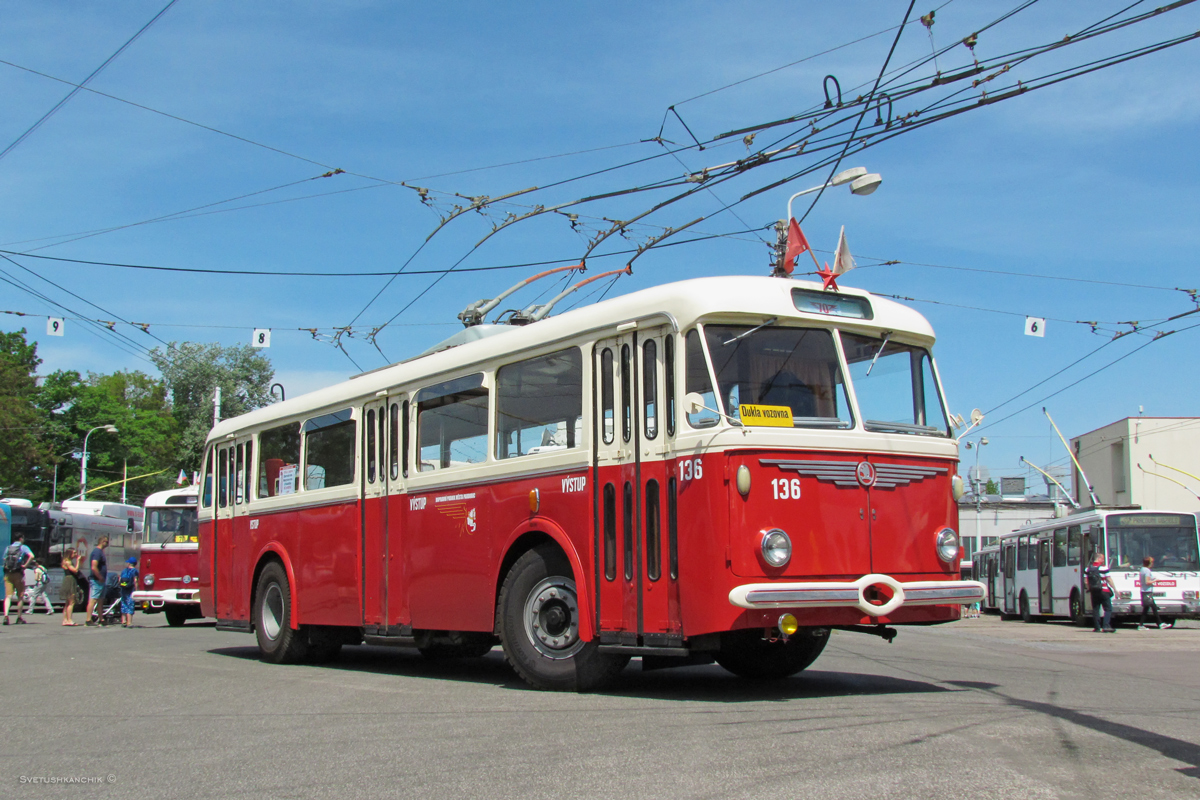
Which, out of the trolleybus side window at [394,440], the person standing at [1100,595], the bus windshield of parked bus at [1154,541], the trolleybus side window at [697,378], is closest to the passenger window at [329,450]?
the trolleybus side window at [394,440]

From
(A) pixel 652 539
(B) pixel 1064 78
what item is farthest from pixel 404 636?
(B) pixel 1064 78

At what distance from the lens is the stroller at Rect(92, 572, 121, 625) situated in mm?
24234

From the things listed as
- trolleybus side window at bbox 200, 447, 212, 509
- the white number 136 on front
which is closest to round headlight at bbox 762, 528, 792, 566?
the white number 136 on front

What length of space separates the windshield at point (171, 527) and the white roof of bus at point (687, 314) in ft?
55.6

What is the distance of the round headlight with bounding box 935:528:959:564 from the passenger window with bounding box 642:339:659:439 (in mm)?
2227

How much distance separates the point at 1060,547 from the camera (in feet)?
99.8

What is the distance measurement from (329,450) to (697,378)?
5.84m

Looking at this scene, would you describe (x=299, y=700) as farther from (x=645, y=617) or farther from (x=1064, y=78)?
(x=1064, y=78)

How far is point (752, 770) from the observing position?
5547mm

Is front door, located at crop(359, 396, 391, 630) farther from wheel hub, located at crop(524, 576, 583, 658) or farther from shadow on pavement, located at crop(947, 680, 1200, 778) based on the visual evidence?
shadow on pavement, located at crop(947, 680, 1200, 778)

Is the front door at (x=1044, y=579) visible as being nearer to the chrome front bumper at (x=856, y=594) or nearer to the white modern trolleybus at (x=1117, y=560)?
the white modern trolleybus at (x=1117, y=560)

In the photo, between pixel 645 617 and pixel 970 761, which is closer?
pixel 970 761

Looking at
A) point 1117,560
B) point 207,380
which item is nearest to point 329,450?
point 1117,560

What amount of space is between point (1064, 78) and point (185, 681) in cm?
934
